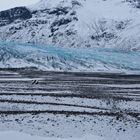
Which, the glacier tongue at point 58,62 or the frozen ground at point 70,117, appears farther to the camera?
the glacier tongue at point 58,62

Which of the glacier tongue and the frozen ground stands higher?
the frozen ground

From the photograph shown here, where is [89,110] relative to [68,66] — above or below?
above

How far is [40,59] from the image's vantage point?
113 m

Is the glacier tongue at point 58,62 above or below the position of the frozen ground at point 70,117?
below

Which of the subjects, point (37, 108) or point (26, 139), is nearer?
point (26, 139)

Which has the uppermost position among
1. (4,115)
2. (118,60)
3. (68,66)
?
(4,115)

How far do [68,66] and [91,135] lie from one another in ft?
273

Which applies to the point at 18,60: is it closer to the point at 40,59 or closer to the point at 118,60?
the point at 40,59

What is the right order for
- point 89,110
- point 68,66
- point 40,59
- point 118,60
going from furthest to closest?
point 118,60 → point 40,59 → point 68,66 → point 89,110

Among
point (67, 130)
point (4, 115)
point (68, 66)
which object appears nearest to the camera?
point (67, 130)

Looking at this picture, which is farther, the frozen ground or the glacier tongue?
the glacier tongue

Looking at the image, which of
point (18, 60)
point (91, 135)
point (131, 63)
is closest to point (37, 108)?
point (91, 135)

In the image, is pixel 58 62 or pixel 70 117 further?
pixel 58 62

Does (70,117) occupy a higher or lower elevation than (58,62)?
higher
